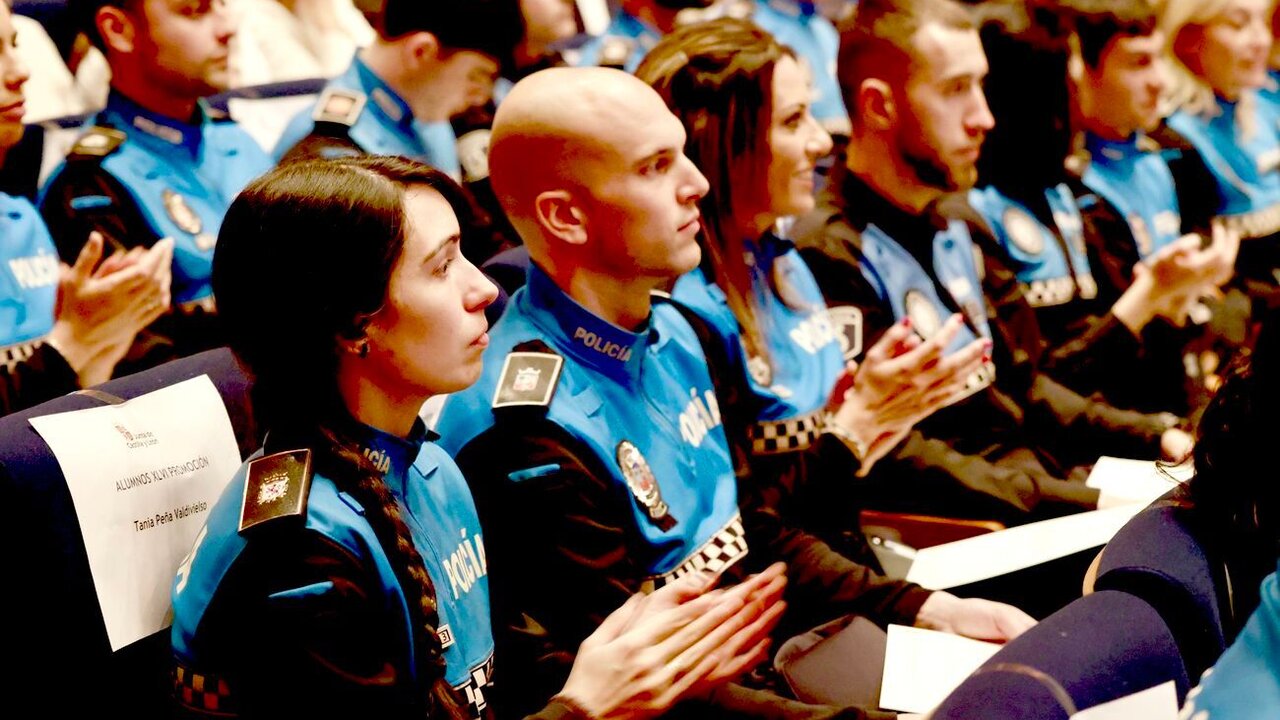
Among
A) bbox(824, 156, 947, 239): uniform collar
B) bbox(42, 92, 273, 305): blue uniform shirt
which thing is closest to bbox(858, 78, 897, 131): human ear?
bbox(824, 156, 947, 239): uniform collar

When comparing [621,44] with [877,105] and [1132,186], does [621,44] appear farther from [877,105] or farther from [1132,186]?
[1132,186]

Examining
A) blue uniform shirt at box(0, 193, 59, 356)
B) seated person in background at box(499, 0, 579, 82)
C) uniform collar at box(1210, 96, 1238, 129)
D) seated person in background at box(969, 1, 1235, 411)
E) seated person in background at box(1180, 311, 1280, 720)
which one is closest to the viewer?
seated person in background at box(1180, 311, 1280, 720)

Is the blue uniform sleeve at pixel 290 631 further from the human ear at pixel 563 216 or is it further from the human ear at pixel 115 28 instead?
the human ear at pixel 115 28

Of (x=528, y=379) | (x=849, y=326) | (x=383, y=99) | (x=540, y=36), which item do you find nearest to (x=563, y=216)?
(x=528, y=379)

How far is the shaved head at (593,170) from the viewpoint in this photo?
1681 millimetres

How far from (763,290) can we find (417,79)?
102 cm

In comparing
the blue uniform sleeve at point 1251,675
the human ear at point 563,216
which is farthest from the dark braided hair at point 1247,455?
the human ear at point 563,216

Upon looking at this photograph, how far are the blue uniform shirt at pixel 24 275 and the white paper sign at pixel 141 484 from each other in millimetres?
941

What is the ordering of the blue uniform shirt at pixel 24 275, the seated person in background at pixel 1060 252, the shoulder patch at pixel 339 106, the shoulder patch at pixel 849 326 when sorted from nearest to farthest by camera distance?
the blue uniform shirt at pixel 24 275 → the shoulder patch at pixel 849 326 → the shoulder patch at pixel 339 106 → the seated person in background at pixel 1060 252

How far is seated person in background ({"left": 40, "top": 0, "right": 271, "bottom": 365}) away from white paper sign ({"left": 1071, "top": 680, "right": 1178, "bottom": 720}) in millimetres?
1771

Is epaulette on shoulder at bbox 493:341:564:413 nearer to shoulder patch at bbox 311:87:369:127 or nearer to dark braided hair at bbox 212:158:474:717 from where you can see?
dark braided hair at bbox 212:158:474:717

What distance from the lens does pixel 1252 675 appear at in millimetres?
814

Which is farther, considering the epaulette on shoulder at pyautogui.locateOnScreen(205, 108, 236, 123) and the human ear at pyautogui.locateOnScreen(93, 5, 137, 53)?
the epaulette on shoulder at pyautogui.locateOnScreen(205, 108, 236, 123)

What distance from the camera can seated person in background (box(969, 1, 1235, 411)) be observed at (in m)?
2.82
